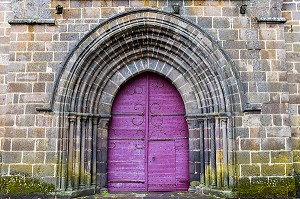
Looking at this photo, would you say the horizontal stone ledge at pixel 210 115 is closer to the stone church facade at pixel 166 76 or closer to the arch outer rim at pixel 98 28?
the stone church facade at pixel 166 76

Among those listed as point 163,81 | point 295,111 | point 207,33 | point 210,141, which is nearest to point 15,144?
point 163,81

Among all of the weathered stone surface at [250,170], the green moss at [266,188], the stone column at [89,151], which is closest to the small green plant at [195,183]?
the green moss at [266,188]

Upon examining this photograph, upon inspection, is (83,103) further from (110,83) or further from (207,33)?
(207,33)

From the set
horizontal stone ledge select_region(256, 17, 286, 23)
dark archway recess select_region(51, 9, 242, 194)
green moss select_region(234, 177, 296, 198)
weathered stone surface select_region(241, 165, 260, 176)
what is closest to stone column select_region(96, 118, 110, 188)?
dark archway recess select_region(51, 9, 242, 194)

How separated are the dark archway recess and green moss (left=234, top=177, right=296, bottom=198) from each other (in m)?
0.28

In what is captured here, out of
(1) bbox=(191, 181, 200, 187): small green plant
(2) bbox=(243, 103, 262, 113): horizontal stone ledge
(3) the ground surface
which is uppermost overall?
(2) bbox=(243, 103, 262, 113): horizontal stone ledge

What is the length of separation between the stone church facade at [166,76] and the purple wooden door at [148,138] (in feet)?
0.24

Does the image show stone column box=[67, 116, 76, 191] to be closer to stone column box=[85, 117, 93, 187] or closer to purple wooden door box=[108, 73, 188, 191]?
stone column box=[85, 117, 93, 187]

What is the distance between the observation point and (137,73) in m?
7.12

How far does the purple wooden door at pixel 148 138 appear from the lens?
695cm

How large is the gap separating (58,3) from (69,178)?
3.71m

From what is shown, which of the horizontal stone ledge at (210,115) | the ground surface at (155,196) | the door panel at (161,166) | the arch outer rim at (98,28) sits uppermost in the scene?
the arch outer rim at (98,28)

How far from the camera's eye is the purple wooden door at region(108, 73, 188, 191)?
22.8ft

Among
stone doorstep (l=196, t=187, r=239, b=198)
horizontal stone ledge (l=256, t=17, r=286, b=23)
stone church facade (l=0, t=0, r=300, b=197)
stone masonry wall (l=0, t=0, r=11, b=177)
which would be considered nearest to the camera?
stone doorstep (l=196, t=187, r=239, b=198)
